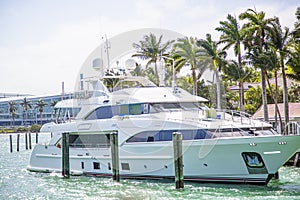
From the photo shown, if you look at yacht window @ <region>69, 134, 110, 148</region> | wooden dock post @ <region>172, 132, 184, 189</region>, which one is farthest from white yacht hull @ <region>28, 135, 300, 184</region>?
wooden dock post @ <region>172, 132, 184, 189</region>

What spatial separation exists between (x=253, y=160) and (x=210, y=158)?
Answer: 187 centimetres

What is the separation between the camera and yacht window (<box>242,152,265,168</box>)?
1780 cm

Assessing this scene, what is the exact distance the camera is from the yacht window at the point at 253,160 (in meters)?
17.8

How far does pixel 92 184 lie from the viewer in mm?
20797

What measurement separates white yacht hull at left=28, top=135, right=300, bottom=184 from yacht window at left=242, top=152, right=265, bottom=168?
0.43ft

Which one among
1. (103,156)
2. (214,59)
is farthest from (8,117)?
(103,156)

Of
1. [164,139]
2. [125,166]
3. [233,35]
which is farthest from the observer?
[233,35]

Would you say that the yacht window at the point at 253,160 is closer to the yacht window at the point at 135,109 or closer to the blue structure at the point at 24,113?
the yacht window at the point at 135,109

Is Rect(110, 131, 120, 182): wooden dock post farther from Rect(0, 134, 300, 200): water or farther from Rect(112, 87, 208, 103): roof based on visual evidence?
Rect(112, 87, 208, 103): roof

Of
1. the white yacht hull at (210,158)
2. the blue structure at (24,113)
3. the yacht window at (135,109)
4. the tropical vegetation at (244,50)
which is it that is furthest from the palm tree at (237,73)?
the blue structure at (24,113)

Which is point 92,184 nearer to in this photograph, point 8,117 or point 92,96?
point 92,96

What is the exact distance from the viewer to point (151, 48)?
44.6 m

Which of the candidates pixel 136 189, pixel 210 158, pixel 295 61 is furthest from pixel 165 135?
pixel 295 61

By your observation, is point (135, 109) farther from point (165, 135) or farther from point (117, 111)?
point (165, 135)
